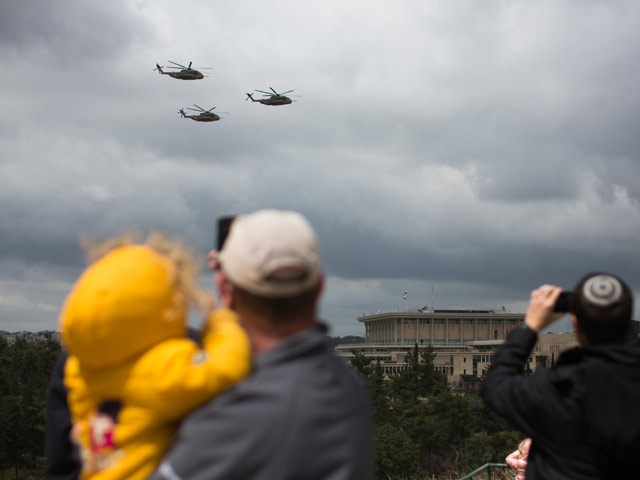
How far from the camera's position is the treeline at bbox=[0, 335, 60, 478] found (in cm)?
5891

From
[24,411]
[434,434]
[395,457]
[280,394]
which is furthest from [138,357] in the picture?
[24,411]

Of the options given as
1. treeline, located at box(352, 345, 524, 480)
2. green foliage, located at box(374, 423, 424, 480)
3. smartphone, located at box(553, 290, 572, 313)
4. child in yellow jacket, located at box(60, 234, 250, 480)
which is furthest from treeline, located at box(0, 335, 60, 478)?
child in yellow jacket, located at box(60, 234, 250, 480)

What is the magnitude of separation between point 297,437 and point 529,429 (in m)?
1.44

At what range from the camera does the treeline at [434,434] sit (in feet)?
161

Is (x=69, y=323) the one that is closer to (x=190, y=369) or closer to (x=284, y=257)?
(x=190, y=369)

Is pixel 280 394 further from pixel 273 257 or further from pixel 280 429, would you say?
pixel 273 257

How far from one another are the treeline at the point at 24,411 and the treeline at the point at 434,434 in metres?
26.5

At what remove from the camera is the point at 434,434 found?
2247 inches

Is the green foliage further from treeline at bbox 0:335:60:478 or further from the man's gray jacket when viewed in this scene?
the man's gray jacket

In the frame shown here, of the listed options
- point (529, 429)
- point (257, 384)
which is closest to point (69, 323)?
point (257, 384)

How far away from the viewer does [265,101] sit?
74.8 metres

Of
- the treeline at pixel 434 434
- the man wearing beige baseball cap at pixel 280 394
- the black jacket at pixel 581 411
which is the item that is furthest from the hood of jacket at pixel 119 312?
the treeline at pixel 434 434

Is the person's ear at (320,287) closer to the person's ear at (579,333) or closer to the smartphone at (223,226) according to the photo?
the smartphone at (223,226)

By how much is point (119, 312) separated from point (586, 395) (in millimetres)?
1789
